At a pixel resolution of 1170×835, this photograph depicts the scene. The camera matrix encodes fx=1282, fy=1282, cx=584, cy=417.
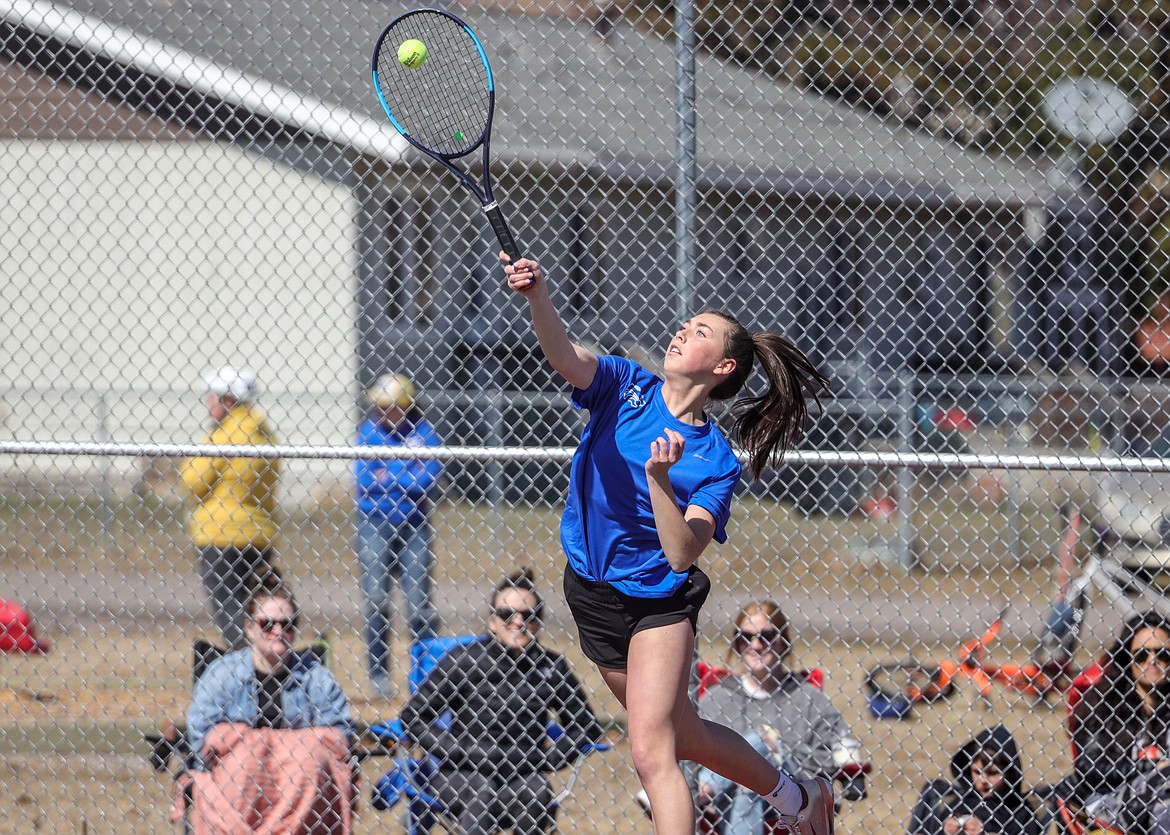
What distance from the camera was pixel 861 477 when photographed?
10.2 metres

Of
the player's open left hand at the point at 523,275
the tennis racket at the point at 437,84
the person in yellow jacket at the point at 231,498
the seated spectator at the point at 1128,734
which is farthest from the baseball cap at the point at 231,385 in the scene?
the seated spectator at the point at 1128,734

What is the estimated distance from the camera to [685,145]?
4.11 metres

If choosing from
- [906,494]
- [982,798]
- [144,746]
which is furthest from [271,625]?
[906,494]

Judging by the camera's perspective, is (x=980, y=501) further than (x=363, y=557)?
Yes

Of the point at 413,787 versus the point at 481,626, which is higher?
the point at 481,626

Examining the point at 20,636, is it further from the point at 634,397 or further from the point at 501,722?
the point at 634,397

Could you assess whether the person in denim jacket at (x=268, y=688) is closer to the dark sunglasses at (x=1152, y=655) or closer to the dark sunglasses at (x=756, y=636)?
the dark sunglasses at (x=756, y=636)

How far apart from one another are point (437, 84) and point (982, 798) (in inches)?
119

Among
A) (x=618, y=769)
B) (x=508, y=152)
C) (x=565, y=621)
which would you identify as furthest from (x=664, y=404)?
(x=508, y=152)

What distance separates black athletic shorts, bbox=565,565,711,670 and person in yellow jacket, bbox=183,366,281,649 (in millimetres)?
2924

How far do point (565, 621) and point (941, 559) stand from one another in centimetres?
320

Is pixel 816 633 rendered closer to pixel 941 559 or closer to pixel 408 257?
pixel 941 559

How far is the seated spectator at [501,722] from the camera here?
4.41 m

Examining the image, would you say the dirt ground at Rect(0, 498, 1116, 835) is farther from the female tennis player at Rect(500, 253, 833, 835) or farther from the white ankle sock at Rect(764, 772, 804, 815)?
the female tennis player at Rect(500, 253, 833, 835)
